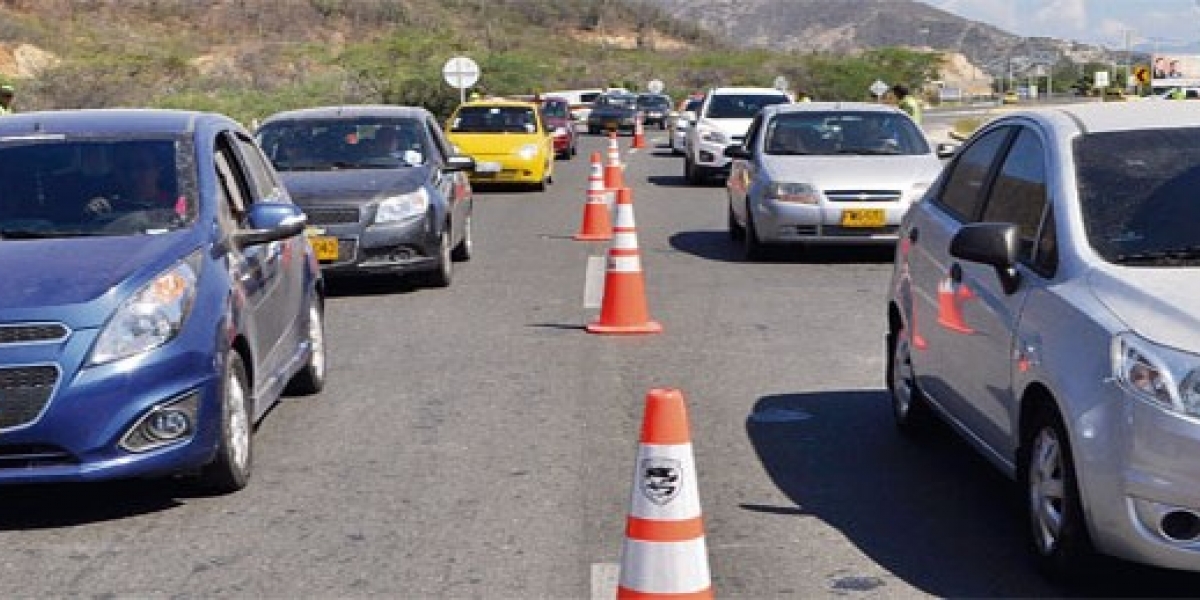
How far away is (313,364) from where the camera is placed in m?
9.70

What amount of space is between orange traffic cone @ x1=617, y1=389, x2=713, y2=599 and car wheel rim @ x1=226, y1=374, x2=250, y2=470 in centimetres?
283

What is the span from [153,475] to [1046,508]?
11.1 ft

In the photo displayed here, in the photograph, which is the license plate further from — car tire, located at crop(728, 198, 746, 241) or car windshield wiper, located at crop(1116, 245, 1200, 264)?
car windshield wiper, located at crop(1116, 245, 1200, 264)

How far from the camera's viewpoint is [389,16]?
111812mm

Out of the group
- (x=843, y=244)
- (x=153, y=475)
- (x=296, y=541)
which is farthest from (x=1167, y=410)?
(x=843, y=244)

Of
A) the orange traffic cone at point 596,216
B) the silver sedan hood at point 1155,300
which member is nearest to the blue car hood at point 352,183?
the orange traffic cone at point 596,216

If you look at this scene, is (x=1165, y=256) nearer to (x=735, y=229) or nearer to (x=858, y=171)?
(x=858, y=171)

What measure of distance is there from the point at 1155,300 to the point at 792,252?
458 inches

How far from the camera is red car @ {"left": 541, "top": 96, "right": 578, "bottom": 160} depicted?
3891 cm

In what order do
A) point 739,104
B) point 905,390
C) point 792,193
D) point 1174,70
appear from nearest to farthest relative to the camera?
point 905,390 < point 792,193 < point 739,104 < point 1174,70

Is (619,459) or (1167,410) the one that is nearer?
(1167,410)

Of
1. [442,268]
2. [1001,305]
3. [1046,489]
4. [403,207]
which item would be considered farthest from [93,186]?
[442,268]

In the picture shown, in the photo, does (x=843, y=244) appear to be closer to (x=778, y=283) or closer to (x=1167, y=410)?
(x=778, y=283)

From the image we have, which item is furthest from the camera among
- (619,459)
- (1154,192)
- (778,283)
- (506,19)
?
(506,19)
